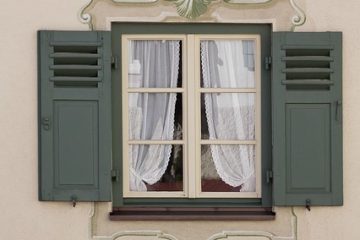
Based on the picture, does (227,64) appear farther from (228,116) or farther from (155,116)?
(155,116)

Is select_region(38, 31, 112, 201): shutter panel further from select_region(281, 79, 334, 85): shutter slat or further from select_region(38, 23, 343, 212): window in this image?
select_region(281, 79, 334, 85): shutter slat

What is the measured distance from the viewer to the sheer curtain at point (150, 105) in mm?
8953

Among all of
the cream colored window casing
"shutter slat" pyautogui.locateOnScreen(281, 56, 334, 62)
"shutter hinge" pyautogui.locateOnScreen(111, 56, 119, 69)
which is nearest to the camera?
"shutter slat" pyautogui.locateOnScreen(281, 56, 334, 62)

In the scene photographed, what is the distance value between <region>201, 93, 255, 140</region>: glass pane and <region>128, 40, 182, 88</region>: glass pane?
0.33 m

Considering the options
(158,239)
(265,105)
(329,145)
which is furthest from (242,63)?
(158,239)

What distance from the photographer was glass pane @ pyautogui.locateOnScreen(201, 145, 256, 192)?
29.3 ft

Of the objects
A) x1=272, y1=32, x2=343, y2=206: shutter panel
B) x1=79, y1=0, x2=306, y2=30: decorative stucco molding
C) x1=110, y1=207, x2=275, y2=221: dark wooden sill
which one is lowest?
x1=110, y1=207, x2=275, y2=221: dark wooden sill

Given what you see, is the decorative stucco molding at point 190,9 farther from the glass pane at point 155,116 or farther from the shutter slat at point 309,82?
the glass pane at point 155,116

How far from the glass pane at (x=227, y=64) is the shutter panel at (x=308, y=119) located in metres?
0.30

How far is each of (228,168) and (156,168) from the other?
608 mm

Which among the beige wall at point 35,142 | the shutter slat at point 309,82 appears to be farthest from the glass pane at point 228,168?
the shutter slat at point 309,82

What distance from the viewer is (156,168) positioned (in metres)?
8.97

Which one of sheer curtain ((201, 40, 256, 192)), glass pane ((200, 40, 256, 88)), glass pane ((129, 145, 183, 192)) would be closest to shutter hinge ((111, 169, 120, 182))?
glass pane ((129, 145, 183, 192))

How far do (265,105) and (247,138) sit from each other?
324 mm
